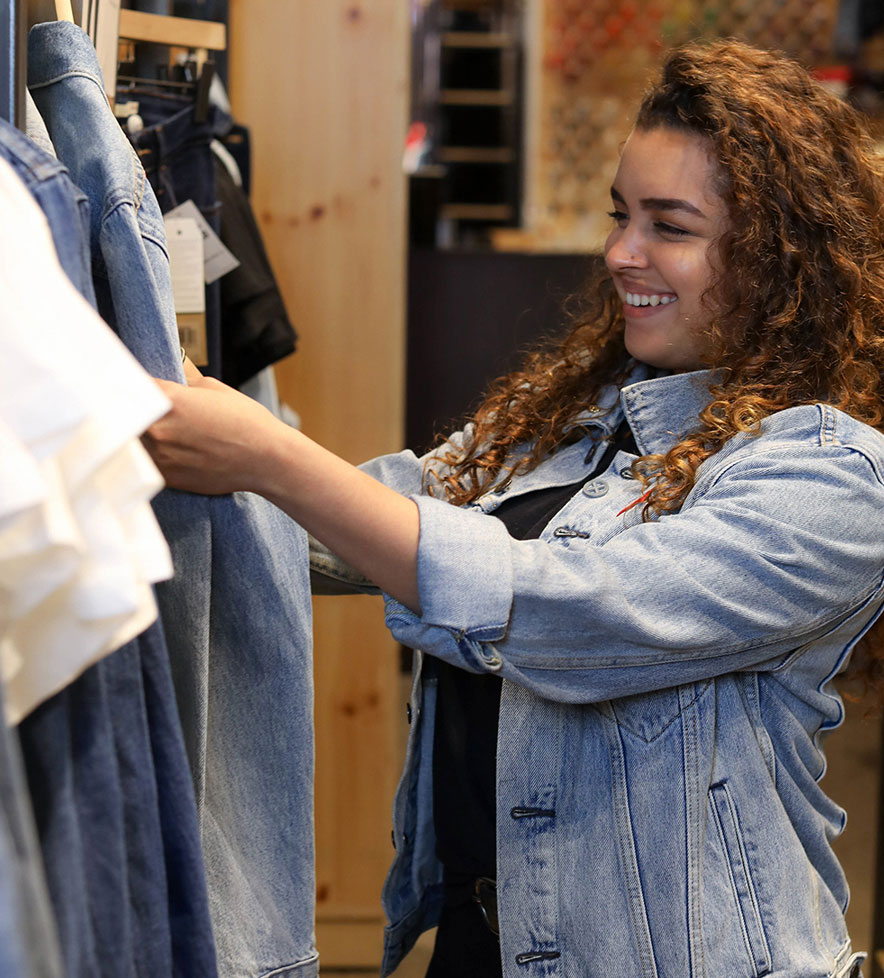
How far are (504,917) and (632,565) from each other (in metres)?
0.44

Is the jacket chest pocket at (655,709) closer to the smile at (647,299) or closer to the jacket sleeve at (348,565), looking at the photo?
the jacket sleeve at (348,565)

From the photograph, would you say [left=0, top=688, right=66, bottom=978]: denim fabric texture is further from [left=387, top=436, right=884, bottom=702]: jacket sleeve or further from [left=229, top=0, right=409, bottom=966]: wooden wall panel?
[left=229, top=0, right=409, bottom=966]: wooden wall panel

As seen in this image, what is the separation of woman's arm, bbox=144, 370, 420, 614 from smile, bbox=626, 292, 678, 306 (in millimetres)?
519

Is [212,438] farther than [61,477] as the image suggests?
Yes

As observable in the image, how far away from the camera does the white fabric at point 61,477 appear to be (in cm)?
51

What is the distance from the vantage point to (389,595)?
1.01 m

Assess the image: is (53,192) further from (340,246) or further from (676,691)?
(340,246)

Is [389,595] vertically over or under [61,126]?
under

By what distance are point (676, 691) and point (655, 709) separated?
3 cm

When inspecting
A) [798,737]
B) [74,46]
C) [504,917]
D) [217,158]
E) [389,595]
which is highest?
[74,46]

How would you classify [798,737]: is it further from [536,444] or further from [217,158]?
[217,158]

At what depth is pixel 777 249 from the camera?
129cm

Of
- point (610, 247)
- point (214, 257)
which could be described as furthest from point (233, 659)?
point (214, 257)

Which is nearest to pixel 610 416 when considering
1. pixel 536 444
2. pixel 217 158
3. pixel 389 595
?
pixel 536 444
